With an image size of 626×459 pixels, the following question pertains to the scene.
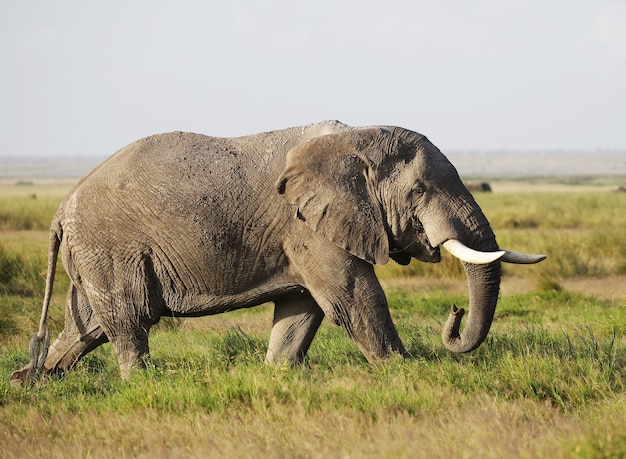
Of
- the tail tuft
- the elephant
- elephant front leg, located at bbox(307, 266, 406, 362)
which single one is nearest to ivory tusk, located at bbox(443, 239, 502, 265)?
the elephant

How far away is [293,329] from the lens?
7562 millimetres

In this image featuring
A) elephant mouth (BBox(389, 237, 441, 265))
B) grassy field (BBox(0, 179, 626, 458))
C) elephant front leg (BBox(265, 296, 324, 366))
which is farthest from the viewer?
elephant front leg (BBox(265, 296, 324, 366))

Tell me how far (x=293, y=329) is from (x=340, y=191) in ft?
3.73

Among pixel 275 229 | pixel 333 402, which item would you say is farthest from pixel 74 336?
pixel 333 402

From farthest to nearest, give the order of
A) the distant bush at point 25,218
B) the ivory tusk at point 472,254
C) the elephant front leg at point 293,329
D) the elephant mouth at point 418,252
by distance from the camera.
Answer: the distant bush at point 25,218, the elephant front leg at point 293,329, the elephant mouth at point 418,252, the ivory tusk at point 472,254

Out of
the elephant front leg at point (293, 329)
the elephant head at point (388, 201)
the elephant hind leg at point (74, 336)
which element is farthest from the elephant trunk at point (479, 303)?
the elephant hind leg at point (74, 336)

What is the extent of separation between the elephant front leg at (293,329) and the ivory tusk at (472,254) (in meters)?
1.25

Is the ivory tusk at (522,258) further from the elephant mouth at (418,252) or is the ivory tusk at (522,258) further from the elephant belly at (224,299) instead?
Result: the elephant belly at (224,299)

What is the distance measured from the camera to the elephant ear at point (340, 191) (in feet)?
22.9

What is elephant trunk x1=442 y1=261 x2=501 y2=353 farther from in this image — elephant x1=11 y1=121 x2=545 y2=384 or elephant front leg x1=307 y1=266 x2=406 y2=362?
elephant front leg x1=307 y1=266 x2=406 y2=362

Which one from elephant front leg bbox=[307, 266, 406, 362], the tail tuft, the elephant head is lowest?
the tail tuft

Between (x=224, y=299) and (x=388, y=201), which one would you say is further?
(x=224, y=299)

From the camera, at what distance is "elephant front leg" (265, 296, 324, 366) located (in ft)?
24.7

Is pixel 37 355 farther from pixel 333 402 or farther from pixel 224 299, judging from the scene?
pixel 333 402
